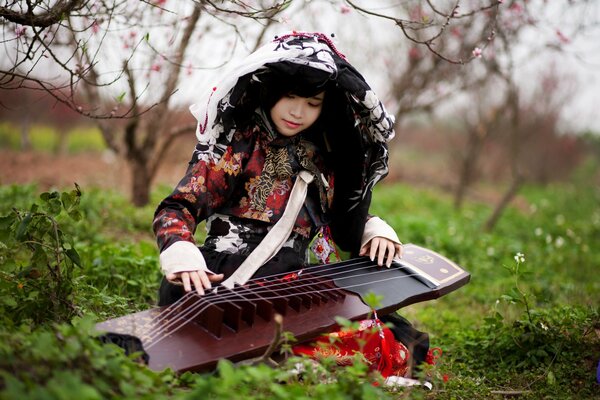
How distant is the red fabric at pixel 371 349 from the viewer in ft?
7.78

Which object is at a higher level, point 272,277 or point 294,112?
point 294,112

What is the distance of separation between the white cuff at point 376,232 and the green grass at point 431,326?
1.81 ft

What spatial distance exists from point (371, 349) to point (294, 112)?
41.5 inches

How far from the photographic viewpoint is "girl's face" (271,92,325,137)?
2.59m

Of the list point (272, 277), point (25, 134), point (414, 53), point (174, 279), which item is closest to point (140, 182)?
point (272, 277)

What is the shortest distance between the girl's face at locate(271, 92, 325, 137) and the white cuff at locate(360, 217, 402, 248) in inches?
22.8

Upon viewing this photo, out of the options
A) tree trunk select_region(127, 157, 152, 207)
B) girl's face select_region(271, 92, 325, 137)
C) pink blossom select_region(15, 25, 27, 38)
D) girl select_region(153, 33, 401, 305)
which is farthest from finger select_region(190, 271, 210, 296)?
tree trunk select_region(127, 157, 152, 207)

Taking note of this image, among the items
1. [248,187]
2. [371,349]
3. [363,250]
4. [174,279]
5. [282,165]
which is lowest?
[371,349]

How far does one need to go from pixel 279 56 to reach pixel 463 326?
2.11 m

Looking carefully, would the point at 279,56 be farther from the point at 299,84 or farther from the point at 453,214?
the point at 453,214

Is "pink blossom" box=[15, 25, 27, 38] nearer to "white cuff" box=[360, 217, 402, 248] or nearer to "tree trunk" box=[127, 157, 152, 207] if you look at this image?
"white cuff" box=[360, 217, 402, 248]

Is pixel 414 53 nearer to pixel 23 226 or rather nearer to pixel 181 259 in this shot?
pixel 181 259

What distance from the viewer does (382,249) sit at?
2811 mm

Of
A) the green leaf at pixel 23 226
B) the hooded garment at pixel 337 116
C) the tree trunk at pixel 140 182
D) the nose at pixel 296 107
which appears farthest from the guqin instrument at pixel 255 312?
the tree trunk at pixel 140 182
